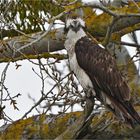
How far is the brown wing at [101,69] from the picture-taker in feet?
21.2

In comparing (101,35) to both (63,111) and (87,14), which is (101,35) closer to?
(87,14)

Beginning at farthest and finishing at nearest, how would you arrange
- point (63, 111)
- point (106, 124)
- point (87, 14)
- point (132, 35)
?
1. point (132, 35)
2. point (87, 14)
3. point (63, 111)
4. point (106, 124)

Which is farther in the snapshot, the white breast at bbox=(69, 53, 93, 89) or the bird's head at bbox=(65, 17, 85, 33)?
the bird's head at bbox=(65, 17, 85, 33)

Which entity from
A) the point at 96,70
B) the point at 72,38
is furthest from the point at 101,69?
the point at 72,38

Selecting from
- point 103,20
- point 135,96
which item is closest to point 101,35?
point 103,20

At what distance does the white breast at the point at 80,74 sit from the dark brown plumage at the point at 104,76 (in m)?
0.03

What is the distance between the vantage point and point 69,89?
701cm

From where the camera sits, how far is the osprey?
21.1ft

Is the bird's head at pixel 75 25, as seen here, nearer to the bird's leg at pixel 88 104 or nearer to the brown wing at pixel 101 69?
the brown wing at pixel 101 69

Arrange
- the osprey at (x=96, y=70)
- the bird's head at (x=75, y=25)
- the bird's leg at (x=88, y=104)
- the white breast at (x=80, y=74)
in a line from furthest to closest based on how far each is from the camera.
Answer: the bird's head at (x=75, y=25) < the white breast at (x=80, y=74) < the osprey at (x=96, y=70) < the bird's leg at (x=88, y=104)

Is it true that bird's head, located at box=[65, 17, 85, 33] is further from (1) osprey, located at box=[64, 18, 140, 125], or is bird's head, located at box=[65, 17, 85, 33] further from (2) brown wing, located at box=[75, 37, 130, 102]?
(2) brown wing, located at box=[75, 37, 130, 102]

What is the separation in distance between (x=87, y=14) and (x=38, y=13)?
0.57 metres

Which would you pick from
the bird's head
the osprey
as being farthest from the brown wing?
the bird's head

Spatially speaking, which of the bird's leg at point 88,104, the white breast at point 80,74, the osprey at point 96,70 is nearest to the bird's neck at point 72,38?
the osprey at point 96,70
